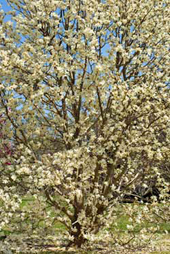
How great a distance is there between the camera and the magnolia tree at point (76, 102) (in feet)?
23.5

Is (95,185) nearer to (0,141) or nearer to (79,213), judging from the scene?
(79,213)

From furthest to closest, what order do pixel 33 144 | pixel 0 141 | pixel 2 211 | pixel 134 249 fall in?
pixel 134 249 → pixel 33 144 → pixel 0 141 → pixel 2 211

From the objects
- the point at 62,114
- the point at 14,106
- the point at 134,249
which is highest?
the point at 62,114

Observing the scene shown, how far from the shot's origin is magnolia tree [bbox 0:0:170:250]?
7156mm

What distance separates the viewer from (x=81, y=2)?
807 centimetres

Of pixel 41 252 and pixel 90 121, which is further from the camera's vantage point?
pixel 90 121

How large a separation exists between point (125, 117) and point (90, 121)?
1.09m

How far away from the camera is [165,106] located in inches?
329

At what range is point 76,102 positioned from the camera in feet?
27.8

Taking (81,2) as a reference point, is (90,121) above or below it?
below

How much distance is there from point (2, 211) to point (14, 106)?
2154mm

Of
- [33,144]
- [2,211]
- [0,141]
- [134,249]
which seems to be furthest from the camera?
[134,249]

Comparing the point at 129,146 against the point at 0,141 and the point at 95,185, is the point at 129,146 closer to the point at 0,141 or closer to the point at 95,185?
the point at 95,185

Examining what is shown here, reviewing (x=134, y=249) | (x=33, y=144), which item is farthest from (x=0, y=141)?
(x=134, y=249)
